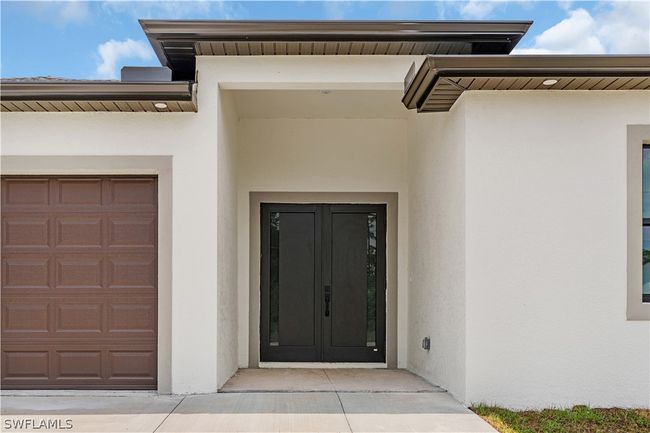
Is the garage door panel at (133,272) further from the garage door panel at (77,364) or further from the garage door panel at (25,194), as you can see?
the garage door panel at (25,194)

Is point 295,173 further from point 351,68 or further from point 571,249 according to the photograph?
point 571,249

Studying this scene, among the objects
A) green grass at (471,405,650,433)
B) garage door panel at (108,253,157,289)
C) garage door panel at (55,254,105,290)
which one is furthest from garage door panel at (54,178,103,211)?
green grass at (471,405,650,433)

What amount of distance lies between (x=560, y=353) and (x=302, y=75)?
13.4 feet

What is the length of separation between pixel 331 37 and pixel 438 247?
275 centimetres

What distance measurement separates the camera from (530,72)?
628cm

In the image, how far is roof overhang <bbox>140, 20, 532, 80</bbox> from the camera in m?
7.05

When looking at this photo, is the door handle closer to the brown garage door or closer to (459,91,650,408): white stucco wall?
the brown garage door

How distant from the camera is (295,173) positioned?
33.3 feet

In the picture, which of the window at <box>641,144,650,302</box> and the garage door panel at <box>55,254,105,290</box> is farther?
the garage door panel at <box>55,254,105,290</box>

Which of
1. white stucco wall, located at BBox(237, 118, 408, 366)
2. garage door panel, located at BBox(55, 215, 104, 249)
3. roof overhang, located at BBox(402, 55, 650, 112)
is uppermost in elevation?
roof overhang, located at BBox(402, 55, 650, 112)

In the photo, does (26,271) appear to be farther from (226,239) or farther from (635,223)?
(635,223)

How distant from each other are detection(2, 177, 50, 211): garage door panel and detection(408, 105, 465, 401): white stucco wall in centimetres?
455

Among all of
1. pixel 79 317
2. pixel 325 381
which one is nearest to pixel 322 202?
pixel 325 381

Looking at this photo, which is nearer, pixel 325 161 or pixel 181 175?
Answer: pixel 181 175
